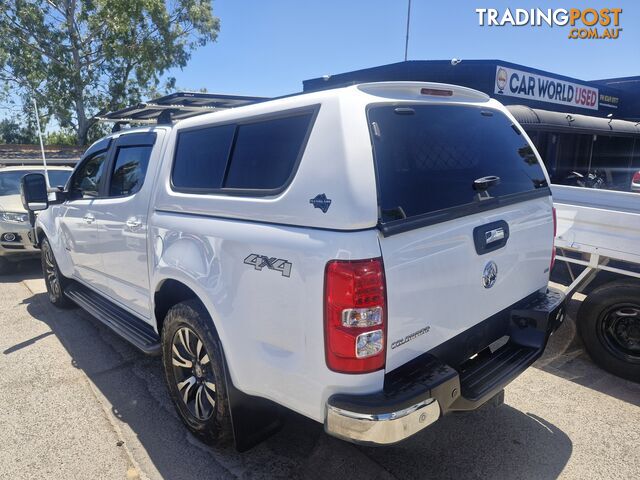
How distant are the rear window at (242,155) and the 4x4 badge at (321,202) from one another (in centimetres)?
25

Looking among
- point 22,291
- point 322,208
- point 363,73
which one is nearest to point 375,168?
point 322,208

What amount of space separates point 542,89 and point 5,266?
16.7 meters

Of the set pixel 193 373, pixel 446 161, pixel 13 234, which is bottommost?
pixel 193 373

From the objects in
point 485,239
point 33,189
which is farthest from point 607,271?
point 33,189

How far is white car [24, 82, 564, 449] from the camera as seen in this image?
5.97 feet

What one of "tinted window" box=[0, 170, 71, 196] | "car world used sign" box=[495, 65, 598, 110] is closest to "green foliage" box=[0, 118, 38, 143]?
"tinted window" box=[0, 170, 71, 196]

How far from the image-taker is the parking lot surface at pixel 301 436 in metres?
2.51

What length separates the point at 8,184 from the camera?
7.55m

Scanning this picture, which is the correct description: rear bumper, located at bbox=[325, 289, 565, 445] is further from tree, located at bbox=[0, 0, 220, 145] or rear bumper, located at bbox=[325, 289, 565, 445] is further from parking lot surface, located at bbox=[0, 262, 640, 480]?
tree, located at bbox=[0, 0, 220, 145]

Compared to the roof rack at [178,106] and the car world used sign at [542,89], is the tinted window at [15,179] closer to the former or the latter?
the roof rack at [178,106]

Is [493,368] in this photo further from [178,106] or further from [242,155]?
[178,106]

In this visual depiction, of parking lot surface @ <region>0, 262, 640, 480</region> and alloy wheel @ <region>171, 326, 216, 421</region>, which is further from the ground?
alloy wheel @ <region>171, 326, 216, 421</region>

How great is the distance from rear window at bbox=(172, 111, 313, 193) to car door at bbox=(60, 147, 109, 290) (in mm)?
1354

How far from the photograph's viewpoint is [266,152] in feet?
7.51
